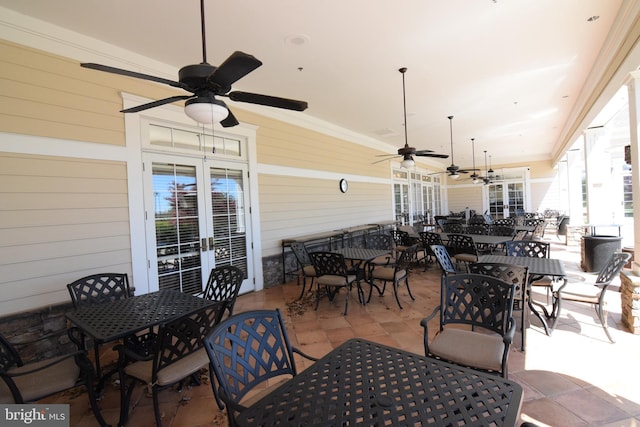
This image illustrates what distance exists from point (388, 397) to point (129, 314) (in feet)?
6.92

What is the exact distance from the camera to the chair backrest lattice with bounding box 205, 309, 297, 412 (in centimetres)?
140

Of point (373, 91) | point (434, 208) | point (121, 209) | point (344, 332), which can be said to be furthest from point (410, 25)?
point (434, 208)

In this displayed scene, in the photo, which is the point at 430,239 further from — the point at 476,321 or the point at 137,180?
the point at 137,180

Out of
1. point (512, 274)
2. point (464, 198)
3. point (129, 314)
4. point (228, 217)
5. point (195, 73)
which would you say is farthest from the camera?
point (464, 198)

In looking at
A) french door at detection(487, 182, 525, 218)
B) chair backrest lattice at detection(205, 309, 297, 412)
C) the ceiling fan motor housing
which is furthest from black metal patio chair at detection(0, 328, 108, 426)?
french door at detection(487, 182, 525, 218)

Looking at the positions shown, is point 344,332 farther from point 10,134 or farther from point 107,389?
point 10,134

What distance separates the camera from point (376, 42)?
3432 mm

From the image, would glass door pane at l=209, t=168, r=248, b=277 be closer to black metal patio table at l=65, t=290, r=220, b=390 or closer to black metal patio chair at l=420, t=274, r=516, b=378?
black metal patio table at l=65, t=290, r=220, b=390

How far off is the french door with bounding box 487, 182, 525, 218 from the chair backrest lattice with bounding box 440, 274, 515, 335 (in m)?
13.8

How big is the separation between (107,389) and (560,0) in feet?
17.7

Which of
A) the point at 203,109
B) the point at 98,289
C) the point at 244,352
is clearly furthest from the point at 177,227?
the point at 244,352

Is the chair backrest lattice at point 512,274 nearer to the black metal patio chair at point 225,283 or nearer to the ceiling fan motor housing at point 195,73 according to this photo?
the black metal patio chair at point 225,283

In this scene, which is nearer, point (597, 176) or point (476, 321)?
point (476, 321)

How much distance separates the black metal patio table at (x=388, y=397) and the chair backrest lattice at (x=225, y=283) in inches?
58.7
